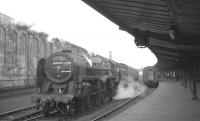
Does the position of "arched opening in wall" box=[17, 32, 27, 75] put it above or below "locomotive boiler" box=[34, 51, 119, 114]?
above

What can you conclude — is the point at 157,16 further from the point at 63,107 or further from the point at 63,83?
the point at 63,107

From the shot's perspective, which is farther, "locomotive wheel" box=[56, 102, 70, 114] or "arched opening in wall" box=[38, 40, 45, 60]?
"arched opening in wall" box=[38, 40, 45, 60]

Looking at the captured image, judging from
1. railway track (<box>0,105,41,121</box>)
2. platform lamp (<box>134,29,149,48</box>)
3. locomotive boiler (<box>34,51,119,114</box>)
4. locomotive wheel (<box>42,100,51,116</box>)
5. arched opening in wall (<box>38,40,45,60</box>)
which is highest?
arched opening in wall (<box>38,40,45,60</box>)

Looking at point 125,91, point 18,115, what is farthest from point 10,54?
point 18,115

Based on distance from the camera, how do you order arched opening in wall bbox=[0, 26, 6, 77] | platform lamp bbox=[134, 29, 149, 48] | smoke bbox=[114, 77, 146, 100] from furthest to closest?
arched opening in wall bbox=[0, 26, 6, 77] → smoke bbox=[114, 77, 146, 100] → platform lamp bbox=[134, 29, 149, 48]

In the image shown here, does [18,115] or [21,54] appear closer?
[18,115]

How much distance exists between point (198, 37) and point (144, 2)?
12.1 feet

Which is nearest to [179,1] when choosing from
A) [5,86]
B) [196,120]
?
[196,120]

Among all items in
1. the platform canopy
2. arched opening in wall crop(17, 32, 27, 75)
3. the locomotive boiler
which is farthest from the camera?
arched opening in wall crop(17, 32, 27, 75)

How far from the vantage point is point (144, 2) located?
8938 millimetres

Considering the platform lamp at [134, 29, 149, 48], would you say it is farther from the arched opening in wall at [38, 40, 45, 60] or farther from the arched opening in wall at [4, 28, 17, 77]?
the arched opening in wall at [38, 40, 45, 60]

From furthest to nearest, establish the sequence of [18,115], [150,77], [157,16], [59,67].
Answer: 1. [150,77]
2. [59,67]
3. [18,115]
4. [157,16]

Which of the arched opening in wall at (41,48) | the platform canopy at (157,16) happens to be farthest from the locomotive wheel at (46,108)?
the arched opening in wall at (41,48)

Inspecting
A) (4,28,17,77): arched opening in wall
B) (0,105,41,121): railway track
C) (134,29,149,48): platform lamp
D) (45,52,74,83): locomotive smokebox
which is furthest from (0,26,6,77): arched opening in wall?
(134,29,149,48): platform lamp
